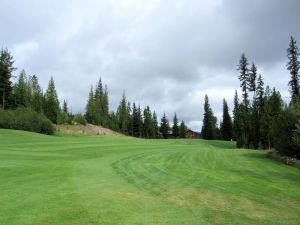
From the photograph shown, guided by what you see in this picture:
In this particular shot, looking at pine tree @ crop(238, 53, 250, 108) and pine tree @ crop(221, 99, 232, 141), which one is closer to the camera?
pine tree @ crop(238, 53, 250, 108)

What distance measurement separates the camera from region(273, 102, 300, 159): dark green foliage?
3343 centimetres

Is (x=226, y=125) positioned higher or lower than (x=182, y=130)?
higher

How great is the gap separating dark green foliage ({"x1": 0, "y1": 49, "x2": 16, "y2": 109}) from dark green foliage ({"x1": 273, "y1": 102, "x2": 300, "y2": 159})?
241 ft

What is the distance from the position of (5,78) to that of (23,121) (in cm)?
2905

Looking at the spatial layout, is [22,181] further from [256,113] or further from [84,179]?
[256,113]

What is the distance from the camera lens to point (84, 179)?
55.3 feet

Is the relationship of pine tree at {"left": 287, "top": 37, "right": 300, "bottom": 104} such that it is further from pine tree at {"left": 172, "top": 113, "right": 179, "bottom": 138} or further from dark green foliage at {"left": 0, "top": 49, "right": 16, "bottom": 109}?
pine tree at {"left": 172, "top": 113, "right": 179, "bottom": 138}

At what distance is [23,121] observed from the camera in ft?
229

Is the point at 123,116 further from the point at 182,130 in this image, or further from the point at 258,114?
the point at 258,114

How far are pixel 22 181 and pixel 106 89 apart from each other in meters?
161

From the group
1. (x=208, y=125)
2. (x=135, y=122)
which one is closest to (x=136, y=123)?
(x=135, y=122)

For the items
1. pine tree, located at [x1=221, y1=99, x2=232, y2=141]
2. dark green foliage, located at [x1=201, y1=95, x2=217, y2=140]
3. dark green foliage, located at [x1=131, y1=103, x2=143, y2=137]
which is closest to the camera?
pine tree, located at [x1=221, y1=99, x2=232, y2=141]

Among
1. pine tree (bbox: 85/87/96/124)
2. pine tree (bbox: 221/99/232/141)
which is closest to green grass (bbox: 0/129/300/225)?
pine tree (bbox: 85/87/96/124)

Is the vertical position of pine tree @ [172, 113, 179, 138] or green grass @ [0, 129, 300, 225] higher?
pine tree @ [172, 113, 179, 138]
